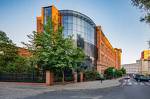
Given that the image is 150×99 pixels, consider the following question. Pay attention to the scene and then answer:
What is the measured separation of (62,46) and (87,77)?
17923mm

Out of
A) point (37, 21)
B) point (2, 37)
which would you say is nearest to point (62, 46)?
point (2, 37)

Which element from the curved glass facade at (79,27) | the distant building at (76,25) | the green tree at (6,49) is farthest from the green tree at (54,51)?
the curved glass facade at (79,27)

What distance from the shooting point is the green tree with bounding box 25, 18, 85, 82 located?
32312mm

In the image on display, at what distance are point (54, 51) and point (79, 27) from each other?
2904 cm

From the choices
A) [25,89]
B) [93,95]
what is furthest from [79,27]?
[93,95]

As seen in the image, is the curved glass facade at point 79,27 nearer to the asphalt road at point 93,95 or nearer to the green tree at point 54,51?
the green tree at point 54,51

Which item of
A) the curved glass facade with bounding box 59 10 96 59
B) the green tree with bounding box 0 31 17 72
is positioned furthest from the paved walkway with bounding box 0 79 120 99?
the curved glass facade with bounding box 59 10 96 59

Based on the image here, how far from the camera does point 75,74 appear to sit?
41375 millimetres

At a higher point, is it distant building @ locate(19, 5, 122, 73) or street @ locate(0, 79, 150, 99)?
distant building @ locate(19, 5, 122, 73)

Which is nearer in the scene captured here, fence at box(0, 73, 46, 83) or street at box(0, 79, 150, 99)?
street at box(0, 79, 150, 99)

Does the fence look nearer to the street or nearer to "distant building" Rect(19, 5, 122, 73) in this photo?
the street

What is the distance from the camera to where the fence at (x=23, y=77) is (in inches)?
1267

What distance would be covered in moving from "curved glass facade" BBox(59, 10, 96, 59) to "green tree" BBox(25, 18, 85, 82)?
23.4m

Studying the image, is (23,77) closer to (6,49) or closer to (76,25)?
(6,49)
